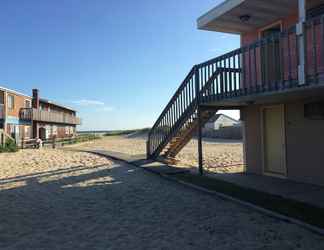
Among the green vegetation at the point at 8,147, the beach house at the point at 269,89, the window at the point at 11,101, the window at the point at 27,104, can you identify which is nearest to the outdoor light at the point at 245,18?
the beach house at the point at 269,89

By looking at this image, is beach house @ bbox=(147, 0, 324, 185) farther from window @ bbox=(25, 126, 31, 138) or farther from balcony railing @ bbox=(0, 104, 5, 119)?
window @ bbox=(25, 126, 31, 138)

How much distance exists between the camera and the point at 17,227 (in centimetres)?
538

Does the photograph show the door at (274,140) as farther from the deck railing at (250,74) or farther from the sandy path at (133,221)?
the sandy path at (133,221)

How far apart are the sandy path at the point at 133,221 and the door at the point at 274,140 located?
10.5 ft

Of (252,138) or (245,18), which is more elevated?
(245,18)

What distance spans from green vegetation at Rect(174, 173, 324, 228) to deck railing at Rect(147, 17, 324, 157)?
240cm

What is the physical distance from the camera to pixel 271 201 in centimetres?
661

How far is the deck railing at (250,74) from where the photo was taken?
6430mm

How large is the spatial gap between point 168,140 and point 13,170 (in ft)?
20.9

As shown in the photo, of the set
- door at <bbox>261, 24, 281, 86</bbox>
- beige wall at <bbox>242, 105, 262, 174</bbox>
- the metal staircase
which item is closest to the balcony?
the metal staircase

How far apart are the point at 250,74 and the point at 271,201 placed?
305cm

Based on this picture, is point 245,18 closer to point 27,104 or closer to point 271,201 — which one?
point 271,201

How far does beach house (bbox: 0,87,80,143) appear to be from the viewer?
98.3ft

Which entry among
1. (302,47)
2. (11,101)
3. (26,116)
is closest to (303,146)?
Result: (302,47)
